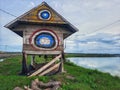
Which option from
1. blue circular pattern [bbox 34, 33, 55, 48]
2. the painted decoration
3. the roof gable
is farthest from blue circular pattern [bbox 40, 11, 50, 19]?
blue circular pattern [bbox 34, 33, 55, 48]

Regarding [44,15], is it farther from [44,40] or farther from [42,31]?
[44,40]

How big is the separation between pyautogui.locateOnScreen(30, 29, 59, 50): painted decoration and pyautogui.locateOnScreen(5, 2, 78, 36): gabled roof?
2.45 ft

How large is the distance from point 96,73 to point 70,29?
398cm

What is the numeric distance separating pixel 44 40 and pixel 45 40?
0.07 m

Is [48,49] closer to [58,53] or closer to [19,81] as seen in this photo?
[58,53]

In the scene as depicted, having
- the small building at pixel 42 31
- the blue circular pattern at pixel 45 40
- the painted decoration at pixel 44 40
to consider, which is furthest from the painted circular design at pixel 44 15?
the blue circular pattern at pixel 45 40

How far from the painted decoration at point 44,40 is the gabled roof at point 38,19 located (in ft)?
2.45

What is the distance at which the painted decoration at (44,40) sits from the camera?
64.2 feet

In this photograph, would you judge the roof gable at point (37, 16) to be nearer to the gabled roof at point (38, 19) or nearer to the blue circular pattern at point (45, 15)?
the gabled roof at point (38, 19)

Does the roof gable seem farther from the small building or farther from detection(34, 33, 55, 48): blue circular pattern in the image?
detection(34, 33, 55, 48): blue circular pattern

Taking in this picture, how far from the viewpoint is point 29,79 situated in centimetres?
1659

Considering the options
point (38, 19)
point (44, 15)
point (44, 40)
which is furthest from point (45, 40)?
point (44, 15)

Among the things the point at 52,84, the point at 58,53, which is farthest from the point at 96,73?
the point at 52,84

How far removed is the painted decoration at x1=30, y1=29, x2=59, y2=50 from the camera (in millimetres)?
19572
